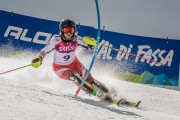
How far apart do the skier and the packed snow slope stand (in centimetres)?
49

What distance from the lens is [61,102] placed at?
5.15 meters

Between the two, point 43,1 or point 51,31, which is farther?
point 43,1

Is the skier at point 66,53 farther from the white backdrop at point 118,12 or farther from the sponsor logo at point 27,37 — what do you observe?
the white backdrop at point 118,12

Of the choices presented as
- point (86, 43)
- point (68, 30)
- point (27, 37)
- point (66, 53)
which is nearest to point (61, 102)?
point (68, 30)

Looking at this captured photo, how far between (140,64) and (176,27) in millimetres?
1781

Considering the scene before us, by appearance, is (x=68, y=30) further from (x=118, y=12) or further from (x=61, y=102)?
(x=118, y=12)

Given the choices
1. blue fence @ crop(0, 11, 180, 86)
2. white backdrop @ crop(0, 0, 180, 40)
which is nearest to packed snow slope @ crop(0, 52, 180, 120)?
blue fence @ crop(0, 11, 180, 86)

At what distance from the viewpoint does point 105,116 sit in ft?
15.0

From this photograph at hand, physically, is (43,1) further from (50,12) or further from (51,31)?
(51,31)

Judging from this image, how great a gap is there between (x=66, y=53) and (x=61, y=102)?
2289mm

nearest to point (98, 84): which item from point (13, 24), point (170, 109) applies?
point (170, 109)

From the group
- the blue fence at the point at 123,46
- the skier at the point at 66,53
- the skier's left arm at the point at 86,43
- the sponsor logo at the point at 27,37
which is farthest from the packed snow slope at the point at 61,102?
the sponsor logo at the point at 27,37

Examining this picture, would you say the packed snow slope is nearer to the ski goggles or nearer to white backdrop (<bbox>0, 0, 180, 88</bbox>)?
the ski goggles

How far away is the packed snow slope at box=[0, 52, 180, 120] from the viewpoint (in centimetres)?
409
